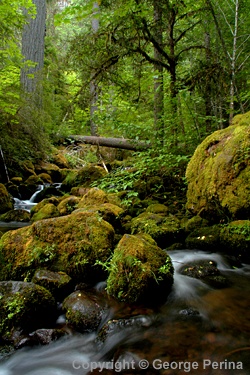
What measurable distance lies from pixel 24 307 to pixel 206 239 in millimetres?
3278

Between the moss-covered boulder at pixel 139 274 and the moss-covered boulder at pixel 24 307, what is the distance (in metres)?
0.77

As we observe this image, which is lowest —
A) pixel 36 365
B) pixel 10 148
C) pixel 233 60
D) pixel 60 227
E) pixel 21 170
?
pixel 36 365

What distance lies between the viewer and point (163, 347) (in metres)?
2.48

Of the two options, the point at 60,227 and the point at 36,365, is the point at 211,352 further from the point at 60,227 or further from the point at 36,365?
the point at 60,227

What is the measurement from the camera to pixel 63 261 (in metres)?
3.71

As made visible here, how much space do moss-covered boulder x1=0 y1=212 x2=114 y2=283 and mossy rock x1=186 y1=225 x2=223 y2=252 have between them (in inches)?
64.0

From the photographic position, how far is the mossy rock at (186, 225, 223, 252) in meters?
4.70

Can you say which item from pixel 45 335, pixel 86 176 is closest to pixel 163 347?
pixel 45 335

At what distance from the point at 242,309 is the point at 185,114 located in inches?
199

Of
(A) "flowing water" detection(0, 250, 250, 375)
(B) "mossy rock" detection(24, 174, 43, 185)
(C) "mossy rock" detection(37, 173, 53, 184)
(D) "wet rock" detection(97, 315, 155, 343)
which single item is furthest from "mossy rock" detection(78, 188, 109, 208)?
(C) "mossy rock" detection(37, 173, 53, 184)

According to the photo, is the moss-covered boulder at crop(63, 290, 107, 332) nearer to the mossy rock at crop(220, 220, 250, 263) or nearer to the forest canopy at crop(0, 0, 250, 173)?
the mossy rock at crop(220, 220, 250, 263)

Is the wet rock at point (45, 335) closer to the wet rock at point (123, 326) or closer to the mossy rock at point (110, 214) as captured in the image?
the wet rock at point (123, 326)

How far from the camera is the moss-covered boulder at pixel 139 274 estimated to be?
310 cm

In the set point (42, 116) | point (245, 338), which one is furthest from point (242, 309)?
point (42, 116)
